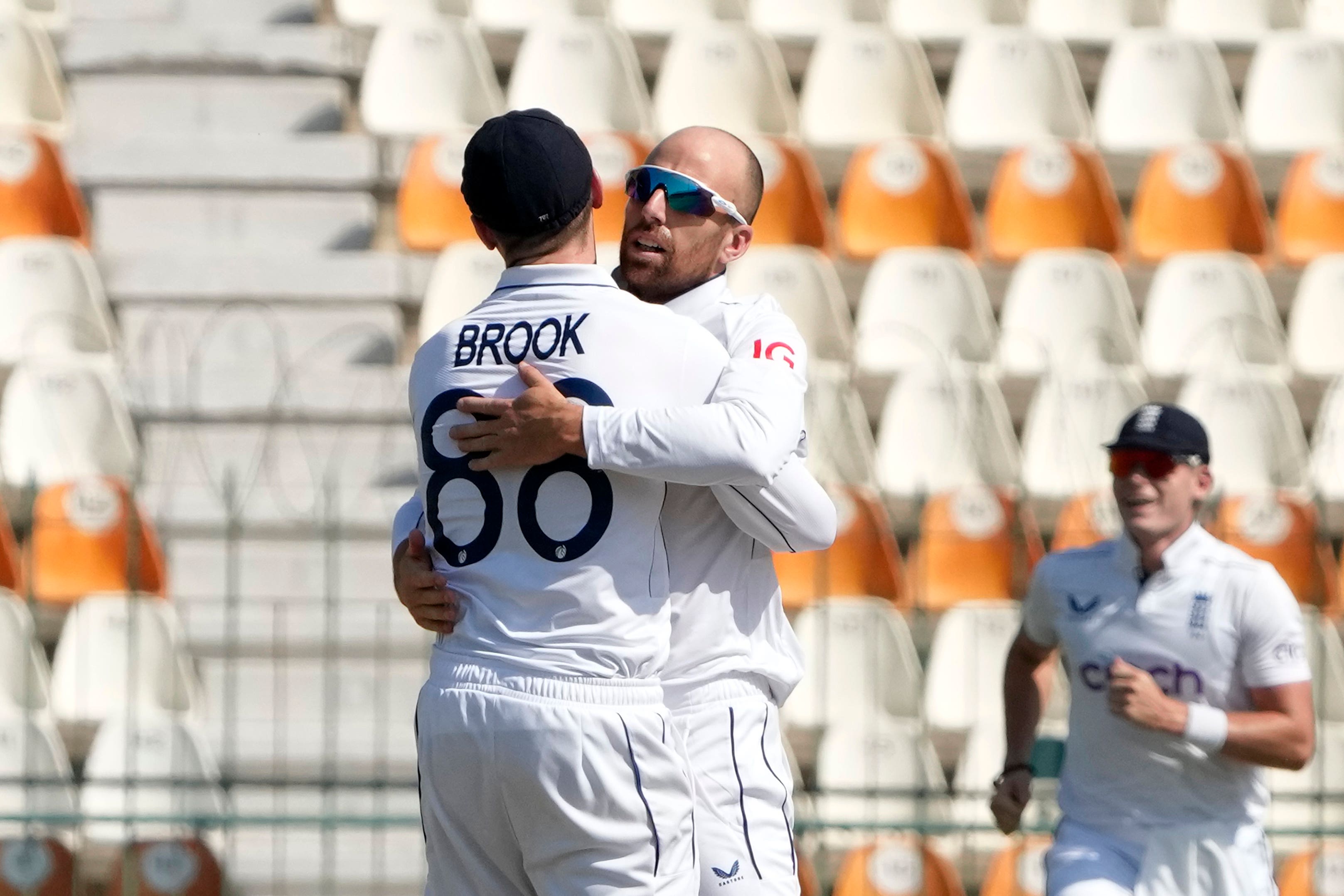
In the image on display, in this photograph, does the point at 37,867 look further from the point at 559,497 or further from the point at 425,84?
the point at 425,84

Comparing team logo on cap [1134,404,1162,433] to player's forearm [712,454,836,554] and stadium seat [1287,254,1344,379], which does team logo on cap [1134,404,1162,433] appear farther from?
stadium seat [1287,254,1344,379]

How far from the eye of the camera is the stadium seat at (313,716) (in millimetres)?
5652

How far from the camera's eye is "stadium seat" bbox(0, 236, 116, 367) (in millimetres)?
6883

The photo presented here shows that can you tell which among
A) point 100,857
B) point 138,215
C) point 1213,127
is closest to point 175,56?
point 138,215

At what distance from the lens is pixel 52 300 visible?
22.6 feet

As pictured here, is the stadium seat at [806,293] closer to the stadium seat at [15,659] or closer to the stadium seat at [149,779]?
the stadium seat at [149,779]

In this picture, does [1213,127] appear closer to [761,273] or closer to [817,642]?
[761,273]

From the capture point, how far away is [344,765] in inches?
223

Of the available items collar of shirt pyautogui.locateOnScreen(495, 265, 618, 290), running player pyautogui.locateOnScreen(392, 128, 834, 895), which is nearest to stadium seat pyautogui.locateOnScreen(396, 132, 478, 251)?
running player pyautogui.locateOnScreen(392, 128, 834, 895)

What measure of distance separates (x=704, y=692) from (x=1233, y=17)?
23.5ft

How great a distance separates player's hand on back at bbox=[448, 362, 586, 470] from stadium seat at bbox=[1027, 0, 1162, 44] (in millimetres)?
6905

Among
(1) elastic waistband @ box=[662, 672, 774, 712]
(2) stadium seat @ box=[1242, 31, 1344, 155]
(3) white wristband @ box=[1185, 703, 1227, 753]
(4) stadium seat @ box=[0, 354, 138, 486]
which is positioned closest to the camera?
(1) elastic waistband @ box=[662, 672, 774, 712]

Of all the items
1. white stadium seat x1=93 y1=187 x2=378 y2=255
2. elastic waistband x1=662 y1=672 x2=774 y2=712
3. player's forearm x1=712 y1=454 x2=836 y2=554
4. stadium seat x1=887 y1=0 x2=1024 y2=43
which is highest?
stadium seat x1=887 y1=0 x2=1024 y2=43

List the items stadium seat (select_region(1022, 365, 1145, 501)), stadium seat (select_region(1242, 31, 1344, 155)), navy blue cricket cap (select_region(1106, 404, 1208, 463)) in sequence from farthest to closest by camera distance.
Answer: stadium seat (select_region(1242, 31, 1344, 155))
stadium seat (select_region(1022, 365, 1145, 501))
navy blue cricket cap (select_region(1106, 404, 1208, 463))
